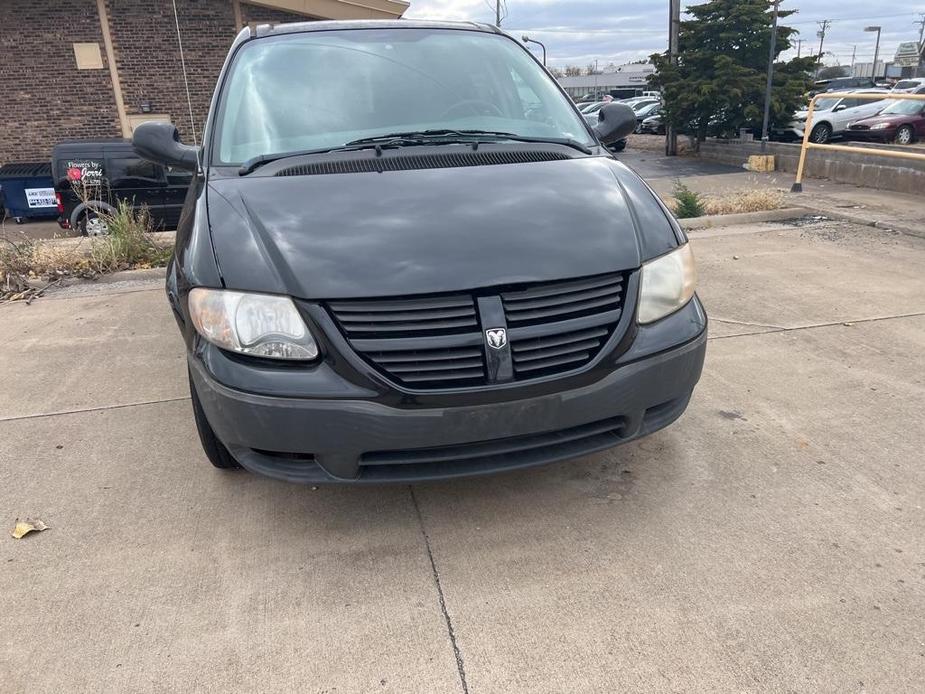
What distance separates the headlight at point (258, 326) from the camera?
2.25m

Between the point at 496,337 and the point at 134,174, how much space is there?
1048 centimetres

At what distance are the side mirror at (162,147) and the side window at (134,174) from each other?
802cm

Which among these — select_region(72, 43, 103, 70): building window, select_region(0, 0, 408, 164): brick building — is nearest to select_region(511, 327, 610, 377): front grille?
select_region(0, 0, 408, 164): brick building

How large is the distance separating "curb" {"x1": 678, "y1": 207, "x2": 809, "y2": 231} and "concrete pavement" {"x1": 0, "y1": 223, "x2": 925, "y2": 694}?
4.21 metres

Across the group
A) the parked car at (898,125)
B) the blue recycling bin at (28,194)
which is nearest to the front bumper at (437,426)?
the blue recycling bin at (28,194)

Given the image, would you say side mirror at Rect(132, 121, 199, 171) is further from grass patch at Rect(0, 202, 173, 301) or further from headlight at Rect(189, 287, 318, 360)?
grass patch at Rect(0, 202, 173, 301)

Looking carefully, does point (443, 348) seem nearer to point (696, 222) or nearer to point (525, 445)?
point (525, 445)

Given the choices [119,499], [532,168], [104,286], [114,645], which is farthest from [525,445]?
[104,286]

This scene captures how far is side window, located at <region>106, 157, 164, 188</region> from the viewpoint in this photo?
10.9 m

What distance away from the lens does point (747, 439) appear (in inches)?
128

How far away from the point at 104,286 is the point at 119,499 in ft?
13.1

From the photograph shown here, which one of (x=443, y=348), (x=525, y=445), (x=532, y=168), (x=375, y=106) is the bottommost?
(x=525, y=445)

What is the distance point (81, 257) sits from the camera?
6.66 metres

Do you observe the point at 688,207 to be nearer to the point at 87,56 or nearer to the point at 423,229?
the point at 423,229
